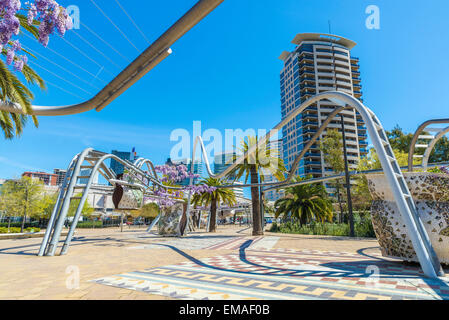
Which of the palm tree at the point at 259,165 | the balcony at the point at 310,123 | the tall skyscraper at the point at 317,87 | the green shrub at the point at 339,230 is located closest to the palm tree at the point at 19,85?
the palm tree at the point at 259,165

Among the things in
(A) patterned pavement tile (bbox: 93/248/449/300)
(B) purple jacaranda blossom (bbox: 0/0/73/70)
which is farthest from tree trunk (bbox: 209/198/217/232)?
(B) purple jacaranda blossom (bbox: 0/0/73/70)

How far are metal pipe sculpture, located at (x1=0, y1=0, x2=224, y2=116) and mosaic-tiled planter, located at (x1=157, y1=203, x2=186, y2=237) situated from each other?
12.6m

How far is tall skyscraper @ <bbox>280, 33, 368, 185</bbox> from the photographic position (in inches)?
3467

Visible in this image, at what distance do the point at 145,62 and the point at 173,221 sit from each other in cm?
1584

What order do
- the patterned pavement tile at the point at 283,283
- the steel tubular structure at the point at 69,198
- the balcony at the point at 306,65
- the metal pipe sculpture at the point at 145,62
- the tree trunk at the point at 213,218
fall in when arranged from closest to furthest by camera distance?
the patterned pavement tile at the point at 283,283 < the metal pipe sculpture at the point at 145,62 < the steel tubular structure at the point at 69,198 < the tree trunk at the point at 213,218 < the balcony at the point at 306,65

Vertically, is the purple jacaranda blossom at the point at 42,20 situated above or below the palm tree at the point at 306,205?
above

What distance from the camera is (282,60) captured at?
114 metres

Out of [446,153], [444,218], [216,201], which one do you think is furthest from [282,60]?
[444,218]

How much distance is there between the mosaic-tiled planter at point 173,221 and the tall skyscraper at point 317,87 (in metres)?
70.5

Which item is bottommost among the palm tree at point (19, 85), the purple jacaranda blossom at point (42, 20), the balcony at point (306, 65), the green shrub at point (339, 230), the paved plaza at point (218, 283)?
the green shrub at point (339, 230)

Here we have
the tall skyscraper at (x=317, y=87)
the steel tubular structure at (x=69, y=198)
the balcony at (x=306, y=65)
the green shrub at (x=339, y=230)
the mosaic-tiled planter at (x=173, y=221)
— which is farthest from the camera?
the balcony at (x=306, y=65)

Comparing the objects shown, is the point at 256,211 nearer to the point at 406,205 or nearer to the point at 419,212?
the point at 419,212

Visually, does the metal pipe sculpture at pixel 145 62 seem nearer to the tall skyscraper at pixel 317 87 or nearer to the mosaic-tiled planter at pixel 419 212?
the mosaic-tiled planter at pixel 419 212

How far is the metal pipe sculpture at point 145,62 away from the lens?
5.25 metres
